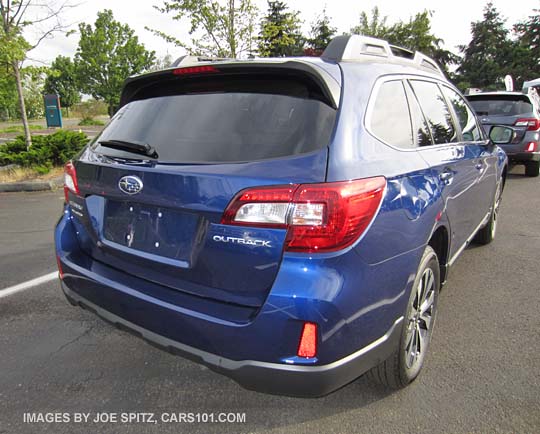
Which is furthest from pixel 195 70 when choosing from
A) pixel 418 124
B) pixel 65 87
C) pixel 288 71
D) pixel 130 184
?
pixel 65 87

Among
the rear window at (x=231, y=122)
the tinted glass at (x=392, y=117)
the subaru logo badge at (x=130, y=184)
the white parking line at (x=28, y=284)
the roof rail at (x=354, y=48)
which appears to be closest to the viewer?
the rear window at (x=231, y=122)

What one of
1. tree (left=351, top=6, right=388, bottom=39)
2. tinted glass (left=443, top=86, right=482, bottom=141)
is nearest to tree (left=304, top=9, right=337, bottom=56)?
tree (left=351, top=6, right=388, bottom=39)

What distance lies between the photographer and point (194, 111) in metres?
2.15

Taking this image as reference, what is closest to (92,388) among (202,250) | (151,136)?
(202,250)

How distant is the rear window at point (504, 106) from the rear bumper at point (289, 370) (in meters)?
8.50

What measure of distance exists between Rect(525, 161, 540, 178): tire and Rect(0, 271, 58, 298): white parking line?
937 centimetres

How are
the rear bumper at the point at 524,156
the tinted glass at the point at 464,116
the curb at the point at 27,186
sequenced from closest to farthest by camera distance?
the tinted glass at the point at 464,116, the curb at the point at 27,186, the rear bumper at the point at 524,156

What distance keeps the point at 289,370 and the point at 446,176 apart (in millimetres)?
1645

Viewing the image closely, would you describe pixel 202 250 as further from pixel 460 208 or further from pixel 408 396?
pixel 460 208

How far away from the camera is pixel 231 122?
199cm

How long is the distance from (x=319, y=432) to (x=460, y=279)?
2.47 metres

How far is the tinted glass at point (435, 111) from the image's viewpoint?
9.09ft

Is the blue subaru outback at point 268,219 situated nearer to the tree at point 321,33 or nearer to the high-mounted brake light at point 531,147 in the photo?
the high-mounted brake light at point 531,147

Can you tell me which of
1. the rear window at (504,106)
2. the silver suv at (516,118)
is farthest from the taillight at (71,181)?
the rear window at (504,106)
